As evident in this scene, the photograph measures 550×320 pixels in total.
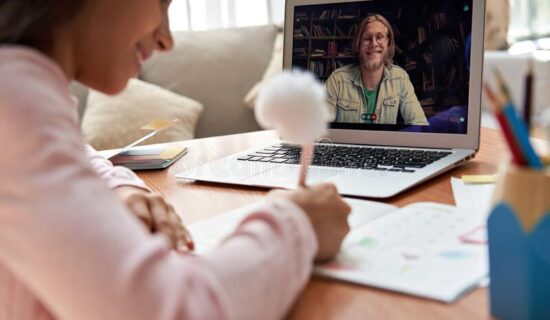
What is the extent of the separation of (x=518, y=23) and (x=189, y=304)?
4009 millimetres

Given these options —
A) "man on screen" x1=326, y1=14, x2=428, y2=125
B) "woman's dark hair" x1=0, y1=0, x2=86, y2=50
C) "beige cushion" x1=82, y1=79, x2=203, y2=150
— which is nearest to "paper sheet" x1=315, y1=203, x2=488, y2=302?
"woman's dark hair" x1=0, y1=0, x2=86, y2=50

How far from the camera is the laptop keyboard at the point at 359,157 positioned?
986 millimetres

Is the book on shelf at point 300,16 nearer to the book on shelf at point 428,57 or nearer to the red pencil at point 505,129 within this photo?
the book on shelf at point 428,57

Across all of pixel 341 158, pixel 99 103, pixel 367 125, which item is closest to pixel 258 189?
pixel 341 158

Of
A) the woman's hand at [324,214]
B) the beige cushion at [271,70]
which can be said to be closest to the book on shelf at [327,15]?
the woman's hand at [324,214]

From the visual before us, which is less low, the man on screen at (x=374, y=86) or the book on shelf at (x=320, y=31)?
the book on shelf at (x=320, y=31)

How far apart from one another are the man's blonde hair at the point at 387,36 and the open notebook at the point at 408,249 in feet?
1.40

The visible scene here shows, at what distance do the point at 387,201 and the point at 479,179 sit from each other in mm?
172

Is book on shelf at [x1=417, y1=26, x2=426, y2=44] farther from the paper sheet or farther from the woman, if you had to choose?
the woman

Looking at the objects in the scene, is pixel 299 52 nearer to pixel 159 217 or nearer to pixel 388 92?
pixel 388 92

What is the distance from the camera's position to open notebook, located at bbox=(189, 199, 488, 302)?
1.75 feet

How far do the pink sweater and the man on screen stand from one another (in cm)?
69

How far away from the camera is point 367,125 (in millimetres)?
1157

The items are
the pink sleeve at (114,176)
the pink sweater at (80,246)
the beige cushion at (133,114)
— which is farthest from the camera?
the beige cushion at (133,114)
